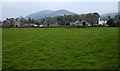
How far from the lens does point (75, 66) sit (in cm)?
747

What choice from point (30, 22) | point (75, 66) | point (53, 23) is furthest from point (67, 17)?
point (75, 66)

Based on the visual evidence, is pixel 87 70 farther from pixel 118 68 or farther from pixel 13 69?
pixel 13 69

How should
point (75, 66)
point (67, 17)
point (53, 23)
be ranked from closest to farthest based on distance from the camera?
point (75, 66) → point (53, 23) → point (67, 17)

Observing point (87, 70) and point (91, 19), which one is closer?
Result: point (87, 70)

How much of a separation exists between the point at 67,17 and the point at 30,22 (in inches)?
733

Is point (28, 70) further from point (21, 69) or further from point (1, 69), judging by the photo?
point (1, 69)

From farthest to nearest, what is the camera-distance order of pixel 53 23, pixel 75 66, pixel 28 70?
pixel 53 23
pixel 75 66
pixel 28 70

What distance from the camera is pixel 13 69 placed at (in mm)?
6984

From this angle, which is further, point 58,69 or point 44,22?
point 44,22

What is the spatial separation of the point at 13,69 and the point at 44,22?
324 feet

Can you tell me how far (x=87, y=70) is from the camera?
676 cm

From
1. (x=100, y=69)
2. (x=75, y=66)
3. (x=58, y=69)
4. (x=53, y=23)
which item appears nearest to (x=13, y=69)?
(x=58, y=69)

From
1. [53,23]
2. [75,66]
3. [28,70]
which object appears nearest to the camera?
[28,70]

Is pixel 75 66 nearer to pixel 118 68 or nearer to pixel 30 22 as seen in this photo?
pixel 118 68
